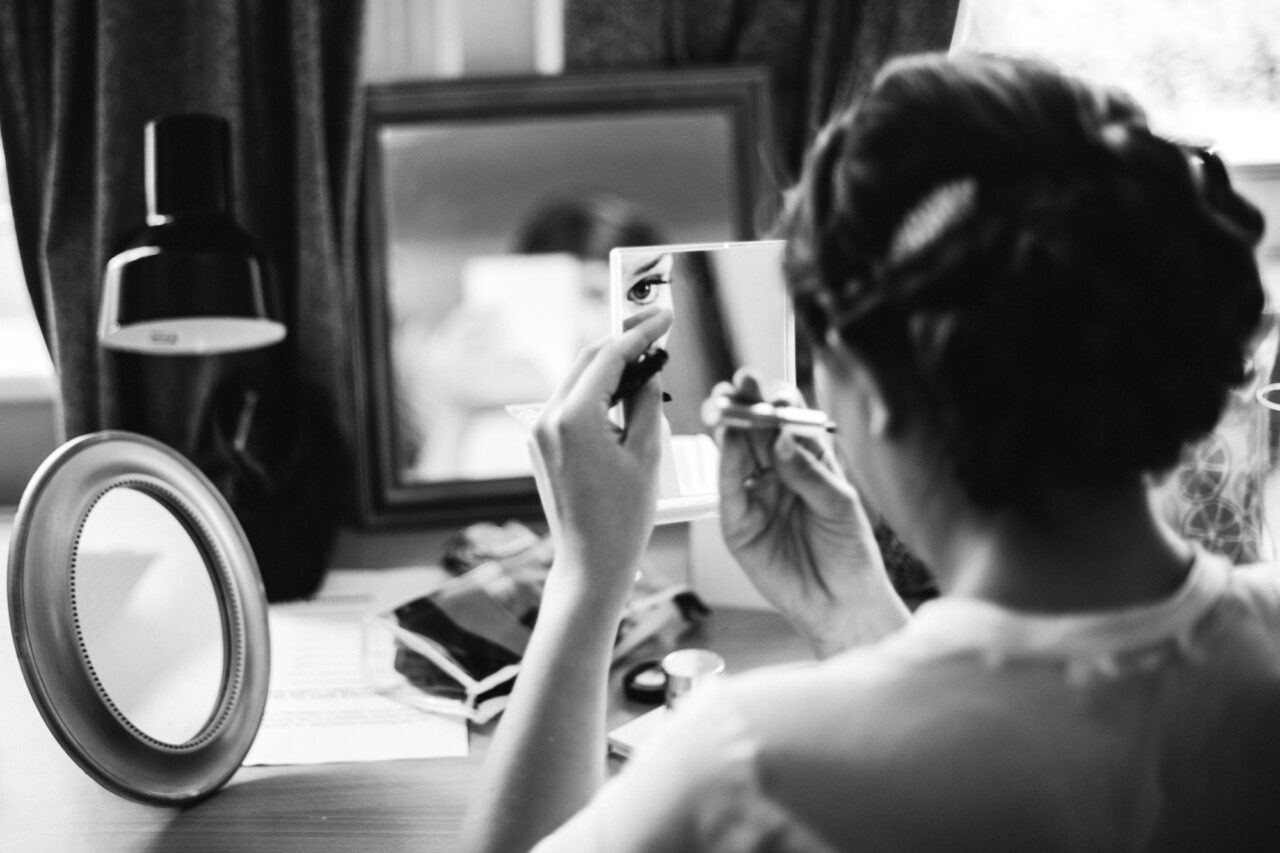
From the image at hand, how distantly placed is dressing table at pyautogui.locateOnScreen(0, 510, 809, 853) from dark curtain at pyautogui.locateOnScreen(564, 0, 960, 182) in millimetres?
819

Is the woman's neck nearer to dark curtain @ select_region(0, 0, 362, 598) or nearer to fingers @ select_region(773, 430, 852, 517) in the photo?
fingers @ select_region(773, 430, 852, 517)

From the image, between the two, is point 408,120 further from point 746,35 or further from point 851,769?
point 851,769

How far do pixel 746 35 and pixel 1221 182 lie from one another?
0.92 metres

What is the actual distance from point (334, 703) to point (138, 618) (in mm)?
185

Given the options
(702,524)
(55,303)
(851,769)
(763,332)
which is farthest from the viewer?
(55,303)

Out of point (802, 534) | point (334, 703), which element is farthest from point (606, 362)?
point (334, 703)

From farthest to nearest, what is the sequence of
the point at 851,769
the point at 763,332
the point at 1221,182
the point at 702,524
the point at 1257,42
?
the point at 1257,42 < the point at 702,524 < the point at 763,332 < the point at 1221,182 < the point at 851,769

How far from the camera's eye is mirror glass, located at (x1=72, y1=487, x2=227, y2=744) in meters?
0.76

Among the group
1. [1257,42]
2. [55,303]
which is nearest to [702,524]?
[55,303]

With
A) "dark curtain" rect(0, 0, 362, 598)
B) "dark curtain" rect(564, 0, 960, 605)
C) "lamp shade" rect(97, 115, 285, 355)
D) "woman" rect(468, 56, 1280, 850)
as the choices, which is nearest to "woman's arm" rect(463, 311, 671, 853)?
"woman" rect(468, 56, 1280, 850)

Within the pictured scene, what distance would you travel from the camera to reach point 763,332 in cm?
89

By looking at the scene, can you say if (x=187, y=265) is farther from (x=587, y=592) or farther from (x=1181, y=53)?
(x=1181, y=53)

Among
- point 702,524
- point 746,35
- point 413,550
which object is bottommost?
point 413,550

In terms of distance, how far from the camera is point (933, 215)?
1.41 ft
